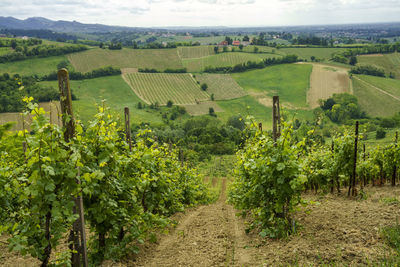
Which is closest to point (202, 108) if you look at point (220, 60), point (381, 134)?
point (220, 60)

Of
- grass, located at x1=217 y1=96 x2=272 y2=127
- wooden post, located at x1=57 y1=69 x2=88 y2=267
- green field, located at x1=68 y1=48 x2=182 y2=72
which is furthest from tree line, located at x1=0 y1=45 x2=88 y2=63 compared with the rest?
wooden post, located at x1=57 y1=69 x2=88 y2=267

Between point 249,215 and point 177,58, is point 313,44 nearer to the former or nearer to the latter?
point 177,58

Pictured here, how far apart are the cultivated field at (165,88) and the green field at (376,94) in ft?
144

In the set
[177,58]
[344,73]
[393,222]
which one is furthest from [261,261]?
[177,58]

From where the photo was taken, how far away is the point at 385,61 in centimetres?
11144

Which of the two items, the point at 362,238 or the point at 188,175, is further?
the point at 188,175

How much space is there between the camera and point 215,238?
327 inches

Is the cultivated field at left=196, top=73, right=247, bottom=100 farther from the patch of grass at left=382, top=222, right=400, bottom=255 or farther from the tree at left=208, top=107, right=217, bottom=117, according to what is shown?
the patch of grass at left=382, top=222, right=400, bottom=255

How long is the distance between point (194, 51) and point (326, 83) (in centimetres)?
6072

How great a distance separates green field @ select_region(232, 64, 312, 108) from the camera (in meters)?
91.8

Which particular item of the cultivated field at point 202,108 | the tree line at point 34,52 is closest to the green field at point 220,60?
the cultivated field at point 202,108

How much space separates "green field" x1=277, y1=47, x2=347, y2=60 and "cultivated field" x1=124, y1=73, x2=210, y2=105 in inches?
1983

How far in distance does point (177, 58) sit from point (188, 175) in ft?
372

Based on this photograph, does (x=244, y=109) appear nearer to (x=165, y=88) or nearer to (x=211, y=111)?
(x=211, y=111)
